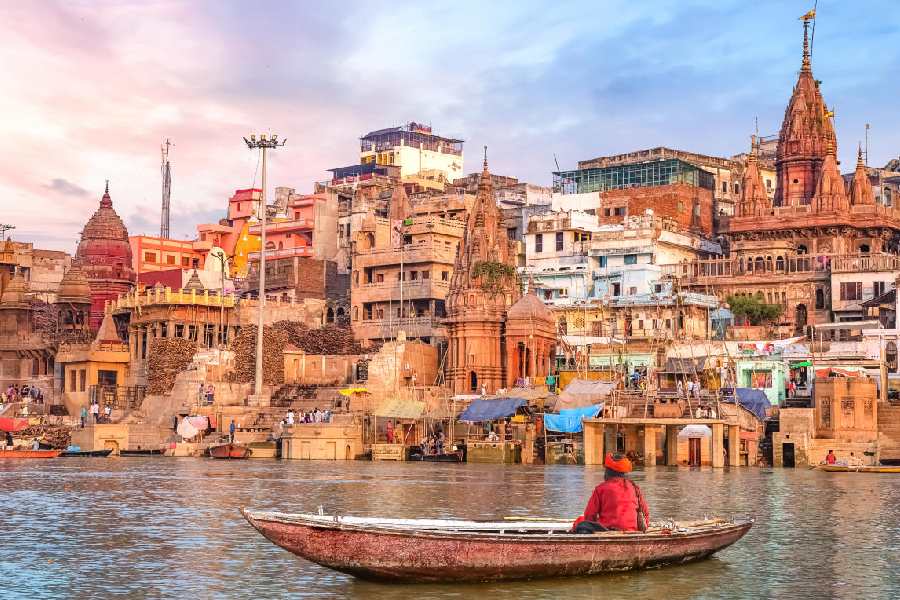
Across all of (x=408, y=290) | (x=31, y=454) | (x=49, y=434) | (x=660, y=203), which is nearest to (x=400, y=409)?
(x=31, y=454)

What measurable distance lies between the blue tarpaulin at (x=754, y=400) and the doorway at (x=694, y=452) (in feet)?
8.62

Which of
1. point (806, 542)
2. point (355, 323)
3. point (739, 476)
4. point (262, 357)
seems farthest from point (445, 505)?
point (355, 323)

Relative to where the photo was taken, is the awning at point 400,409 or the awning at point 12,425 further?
the awning at point 12,425

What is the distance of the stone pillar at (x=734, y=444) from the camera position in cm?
5406

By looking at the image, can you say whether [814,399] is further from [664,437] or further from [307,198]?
[307,198]

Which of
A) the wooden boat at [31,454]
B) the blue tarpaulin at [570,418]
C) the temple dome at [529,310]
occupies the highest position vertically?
the temple dome at [529,310]

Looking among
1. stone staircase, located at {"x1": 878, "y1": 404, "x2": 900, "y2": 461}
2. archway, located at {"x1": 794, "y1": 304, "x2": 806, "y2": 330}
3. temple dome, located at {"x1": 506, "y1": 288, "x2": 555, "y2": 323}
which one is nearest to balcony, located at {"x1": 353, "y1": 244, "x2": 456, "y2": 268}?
temple dome, located at {"x1": 506, "y1": 288, "x2": 555, "y2": 323}

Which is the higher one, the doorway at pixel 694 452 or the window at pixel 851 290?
the window at pixel 851 290

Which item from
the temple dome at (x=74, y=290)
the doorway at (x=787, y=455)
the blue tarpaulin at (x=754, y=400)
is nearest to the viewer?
the doorway at (x=787, y=455)

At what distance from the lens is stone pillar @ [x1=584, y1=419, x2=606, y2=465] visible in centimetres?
5491

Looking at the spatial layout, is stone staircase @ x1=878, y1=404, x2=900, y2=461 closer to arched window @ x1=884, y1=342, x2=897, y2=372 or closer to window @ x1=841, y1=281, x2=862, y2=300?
arched window @ x1=884, y1=342, x2=897, y2=372

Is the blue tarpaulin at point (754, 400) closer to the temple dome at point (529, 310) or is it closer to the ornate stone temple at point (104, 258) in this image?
the temple dome at point (529, 310)

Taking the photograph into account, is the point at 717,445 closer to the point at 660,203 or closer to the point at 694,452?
the point at 694,452

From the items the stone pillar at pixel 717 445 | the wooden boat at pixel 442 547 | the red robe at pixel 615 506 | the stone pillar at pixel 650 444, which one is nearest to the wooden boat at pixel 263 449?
the stone pillar at pixel 650 444
